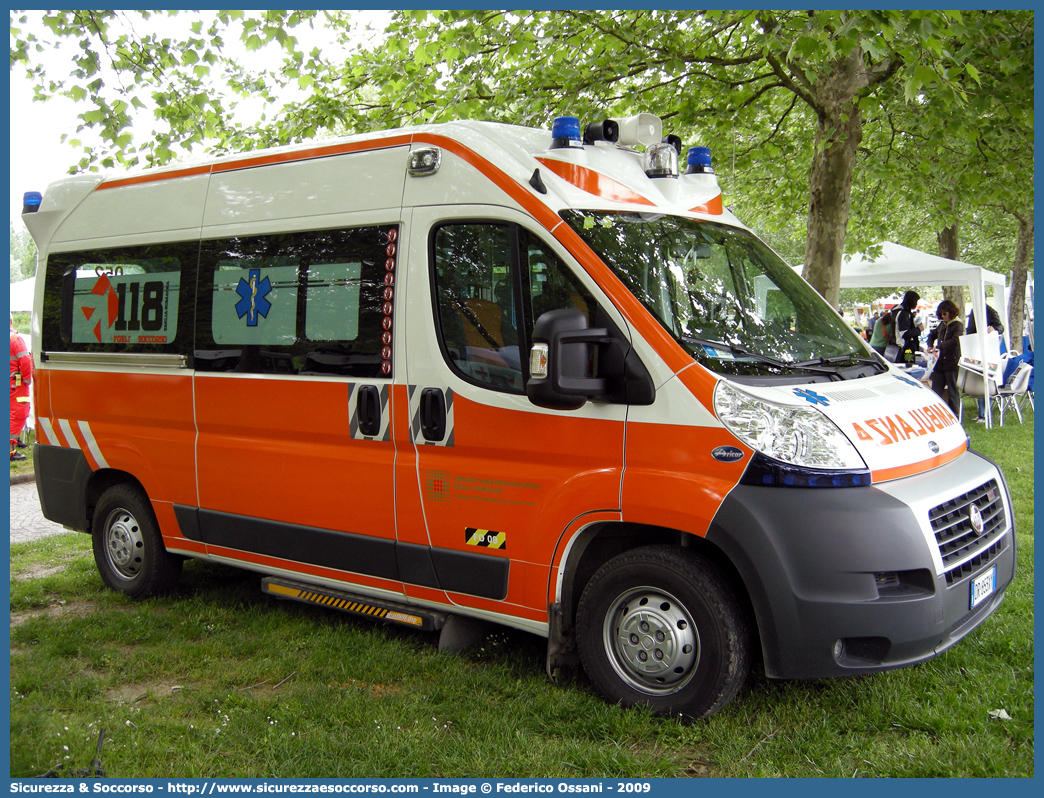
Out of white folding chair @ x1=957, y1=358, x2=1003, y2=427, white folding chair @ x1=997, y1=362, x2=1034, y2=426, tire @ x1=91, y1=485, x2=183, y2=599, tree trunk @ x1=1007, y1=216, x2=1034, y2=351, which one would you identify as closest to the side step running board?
tire @ x1=91, y1=485, x2=183, y2=599

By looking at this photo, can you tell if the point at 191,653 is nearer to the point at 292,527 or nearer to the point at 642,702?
the point at 292,527

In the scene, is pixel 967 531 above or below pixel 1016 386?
below

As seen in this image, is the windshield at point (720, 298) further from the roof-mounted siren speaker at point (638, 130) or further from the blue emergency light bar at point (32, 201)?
the blue emergency light bar at point (32, 201)

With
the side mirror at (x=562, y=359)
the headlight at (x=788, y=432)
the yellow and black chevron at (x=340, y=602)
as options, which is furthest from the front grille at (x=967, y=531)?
the yellow and black chevron at (x=340, y=602)

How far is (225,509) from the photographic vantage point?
17.6 ft

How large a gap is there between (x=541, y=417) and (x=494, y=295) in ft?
2.12

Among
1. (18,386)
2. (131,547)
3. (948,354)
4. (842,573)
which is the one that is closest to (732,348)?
(842,573)

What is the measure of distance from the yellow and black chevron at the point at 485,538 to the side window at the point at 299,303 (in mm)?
935

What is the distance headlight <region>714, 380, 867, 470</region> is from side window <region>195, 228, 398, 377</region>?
1.82m

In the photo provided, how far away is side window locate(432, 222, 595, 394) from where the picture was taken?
13.5ft

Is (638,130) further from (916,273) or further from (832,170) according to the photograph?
(916,273)

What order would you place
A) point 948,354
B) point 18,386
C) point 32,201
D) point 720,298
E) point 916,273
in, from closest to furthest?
point 720,298 < point 32,201 < point 18,386 < point 948,354 < point 916,273

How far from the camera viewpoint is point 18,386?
11758 millimetres

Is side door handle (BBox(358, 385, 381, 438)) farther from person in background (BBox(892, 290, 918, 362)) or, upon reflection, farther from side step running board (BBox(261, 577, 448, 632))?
person in background (BBox(892, 290, 918, 362))
